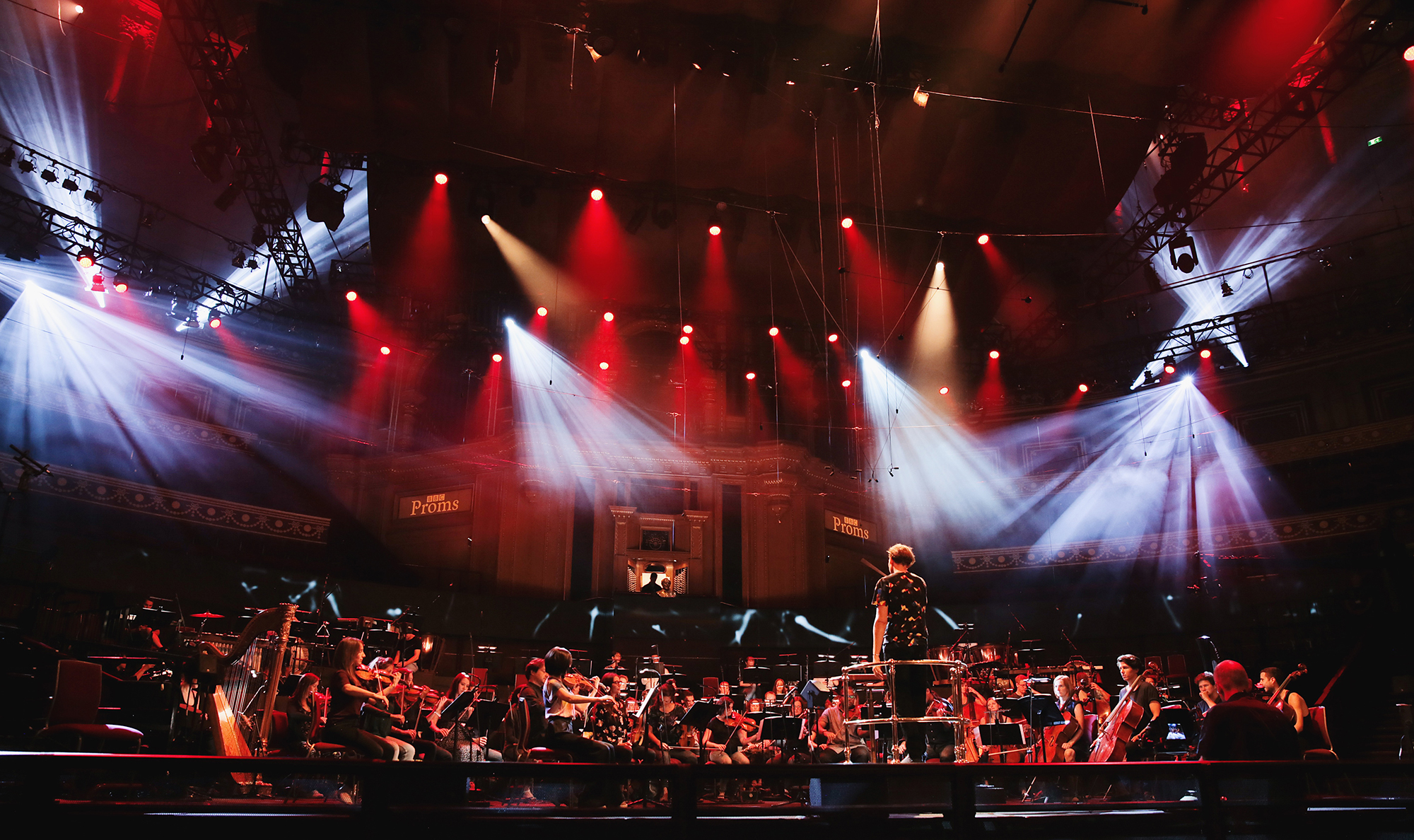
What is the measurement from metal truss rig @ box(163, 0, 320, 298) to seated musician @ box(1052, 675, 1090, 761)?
10.8 meters

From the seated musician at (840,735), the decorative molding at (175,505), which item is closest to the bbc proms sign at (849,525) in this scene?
the seated musician at (840,735)

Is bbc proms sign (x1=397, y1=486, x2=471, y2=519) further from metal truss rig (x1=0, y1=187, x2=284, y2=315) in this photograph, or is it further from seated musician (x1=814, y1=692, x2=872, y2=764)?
seated musician (x1=814, y1=692, x2=872, y2=764)

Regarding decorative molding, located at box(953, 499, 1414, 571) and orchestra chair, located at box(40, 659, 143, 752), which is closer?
orchestra chair, located at box(40, 659, 143, 752)

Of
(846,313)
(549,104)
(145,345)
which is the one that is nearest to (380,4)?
(549,104)

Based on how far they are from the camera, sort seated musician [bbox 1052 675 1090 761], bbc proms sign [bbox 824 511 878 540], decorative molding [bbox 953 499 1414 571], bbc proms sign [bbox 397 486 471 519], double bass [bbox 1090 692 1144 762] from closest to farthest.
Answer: double bass [bbox 1090 692 1144 762], seated musician [bbox 1052 675 1090 761], decorative molding [bbox 953 499 1414 571], bbc proms sign [bbox 397 486 471 519], bbc proms sign [bbox 824 511 878 540]

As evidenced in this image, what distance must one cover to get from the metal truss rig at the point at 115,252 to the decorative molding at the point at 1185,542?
13.8m

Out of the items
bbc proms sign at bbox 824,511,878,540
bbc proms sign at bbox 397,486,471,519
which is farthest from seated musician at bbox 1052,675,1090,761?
bbc proms sign at bbox 397,486,471,519

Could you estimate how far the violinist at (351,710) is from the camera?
5160 mm

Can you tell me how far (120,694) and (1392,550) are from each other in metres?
14.8

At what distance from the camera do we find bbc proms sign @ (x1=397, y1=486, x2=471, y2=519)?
52.9 ft

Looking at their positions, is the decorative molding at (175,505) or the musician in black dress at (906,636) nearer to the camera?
the musician in black dress at (906,636)

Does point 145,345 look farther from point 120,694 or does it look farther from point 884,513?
point 884,513

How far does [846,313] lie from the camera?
55.6 ft

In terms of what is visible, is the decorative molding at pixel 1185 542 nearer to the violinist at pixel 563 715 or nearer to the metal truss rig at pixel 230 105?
the violinist at pixel 563 715
